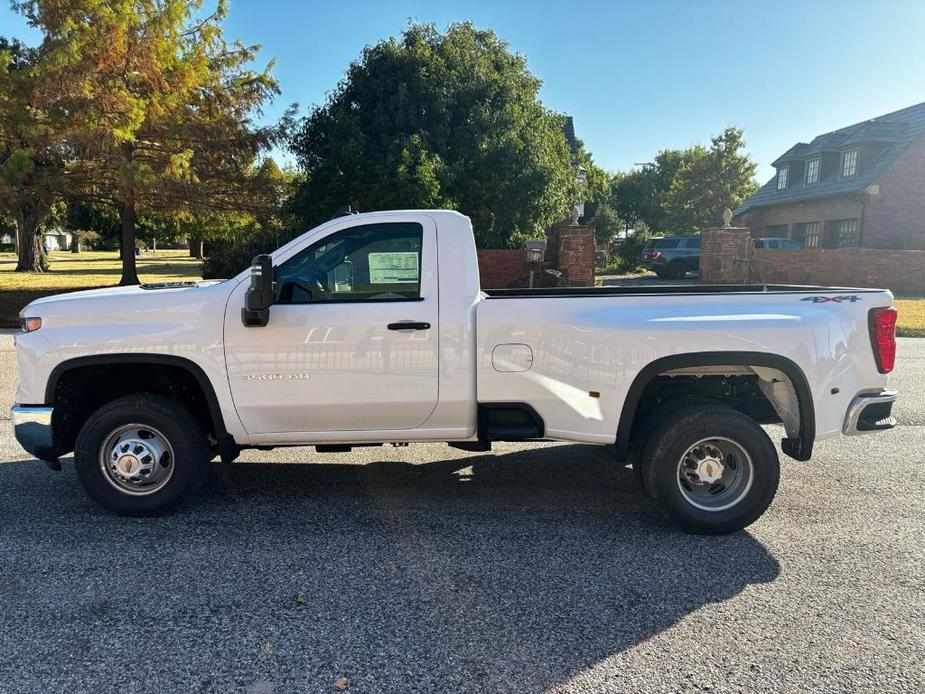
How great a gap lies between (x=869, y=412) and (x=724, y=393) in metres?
0.89

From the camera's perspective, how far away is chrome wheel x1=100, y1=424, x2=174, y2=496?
4.54m

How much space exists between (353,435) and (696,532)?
230cm

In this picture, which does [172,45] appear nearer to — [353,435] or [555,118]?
[555,118]

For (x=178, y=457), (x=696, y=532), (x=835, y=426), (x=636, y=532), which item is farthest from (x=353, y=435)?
(x=835, y=426)

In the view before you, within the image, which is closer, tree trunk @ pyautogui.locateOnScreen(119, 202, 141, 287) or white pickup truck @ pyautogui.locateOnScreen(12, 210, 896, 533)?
white pickup truck @ pyautogui.locateOnScreen(12, 210, 896, 533)

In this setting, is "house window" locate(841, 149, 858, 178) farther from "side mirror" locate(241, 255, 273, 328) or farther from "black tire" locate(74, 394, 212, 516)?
"black tire" locate(74, 394, 212, 516)

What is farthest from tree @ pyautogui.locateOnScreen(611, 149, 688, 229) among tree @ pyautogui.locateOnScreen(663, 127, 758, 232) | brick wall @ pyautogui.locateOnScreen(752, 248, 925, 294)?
brick wall @ pyautogui.locateOnScreen(752, 248, 925, 294)

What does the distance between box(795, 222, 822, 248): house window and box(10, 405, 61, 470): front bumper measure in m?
33.0

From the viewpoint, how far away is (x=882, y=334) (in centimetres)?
445

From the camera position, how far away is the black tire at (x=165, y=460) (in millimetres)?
4492

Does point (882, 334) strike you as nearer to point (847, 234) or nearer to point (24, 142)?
point (24, 142)

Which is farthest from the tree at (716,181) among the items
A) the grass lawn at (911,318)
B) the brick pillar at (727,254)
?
the brick pillar at (727,254)

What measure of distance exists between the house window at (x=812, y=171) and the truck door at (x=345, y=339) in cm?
3392

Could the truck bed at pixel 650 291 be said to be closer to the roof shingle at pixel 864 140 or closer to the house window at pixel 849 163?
the roof shingle at pixel 864 140
